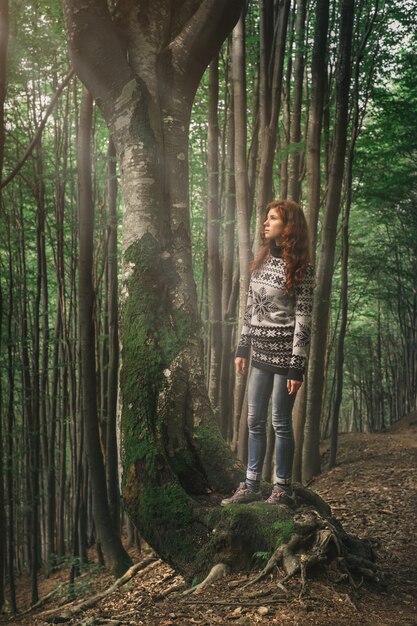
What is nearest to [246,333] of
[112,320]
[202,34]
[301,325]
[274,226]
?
[301,325]

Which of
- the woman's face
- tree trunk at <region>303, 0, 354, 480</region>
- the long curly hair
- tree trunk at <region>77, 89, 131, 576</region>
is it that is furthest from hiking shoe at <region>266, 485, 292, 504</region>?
tree trunk at <region>303, 0, 354, 480</region>

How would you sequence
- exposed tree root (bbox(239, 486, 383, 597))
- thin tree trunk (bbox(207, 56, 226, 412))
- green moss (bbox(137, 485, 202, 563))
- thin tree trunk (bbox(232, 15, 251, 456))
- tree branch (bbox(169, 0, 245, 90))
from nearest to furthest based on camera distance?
exposed tree root (bbox(239, 486, 383, 597)) → green moss (bbox(137, 485, 202, 563)) → tree branch (bbox(169, 0, 245, 90)) → thin tree trunk (bbox(232, 15, 251, 456)) → thin tree trunk (bbox(207, 56, 226, 412))

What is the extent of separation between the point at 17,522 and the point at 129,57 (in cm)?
1893

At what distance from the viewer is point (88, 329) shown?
246 inches

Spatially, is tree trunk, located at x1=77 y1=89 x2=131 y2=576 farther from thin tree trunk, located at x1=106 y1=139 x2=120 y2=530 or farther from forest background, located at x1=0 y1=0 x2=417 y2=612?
thin tree trunk, located at x1=106 y1=139 x2=120 y2=530

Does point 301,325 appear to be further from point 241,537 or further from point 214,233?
point 214,233

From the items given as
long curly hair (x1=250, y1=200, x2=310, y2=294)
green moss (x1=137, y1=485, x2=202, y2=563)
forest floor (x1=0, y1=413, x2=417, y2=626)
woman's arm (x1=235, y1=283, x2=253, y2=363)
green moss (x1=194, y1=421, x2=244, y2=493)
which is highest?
long curly hair (x1=250, y1=200, x2=310, y2=294)

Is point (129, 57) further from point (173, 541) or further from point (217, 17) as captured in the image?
point (173, 541)

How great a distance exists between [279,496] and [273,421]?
453 millimetres

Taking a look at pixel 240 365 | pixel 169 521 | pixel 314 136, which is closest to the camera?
pixel 169 521

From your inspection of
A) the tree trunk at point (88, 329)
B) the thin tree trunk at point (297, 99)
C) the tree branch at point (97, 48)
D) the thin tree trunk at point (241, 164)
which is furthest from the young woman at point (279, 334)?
the thin tree trunk at point (297, 99)

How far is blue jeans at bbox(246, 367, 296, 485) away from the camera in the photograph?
3.65 meters

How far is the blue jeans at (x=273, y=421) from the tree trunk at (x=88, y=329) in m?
2.87

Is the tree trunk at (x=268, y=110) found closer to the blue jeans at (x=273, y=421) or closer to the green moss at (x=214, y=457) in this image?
the blue jeans at (x=273, y=421)
